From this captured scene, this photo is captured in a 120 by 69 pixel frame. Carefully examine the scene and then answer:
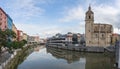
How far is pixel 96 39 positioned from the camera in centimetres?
9188

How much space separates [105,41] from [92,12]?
12.6 m

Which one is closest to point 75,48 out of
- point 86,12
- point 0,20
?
point 86,12

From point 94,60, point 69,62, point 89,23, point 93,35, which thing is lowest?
point 69,62

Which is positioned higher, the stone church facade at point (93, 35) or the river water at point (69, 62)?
the stone church facade at point (93, 35)

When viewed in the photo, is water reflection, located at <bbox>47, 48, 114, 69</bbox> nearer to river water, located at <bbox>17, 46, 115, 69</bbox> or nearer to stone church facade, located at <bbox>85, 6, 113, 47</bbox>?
river water, located at <bbox>17, 46, 115, 69</bbox>

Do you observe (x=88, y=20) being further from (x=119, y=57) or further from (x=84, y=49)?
(x=119, y=57)

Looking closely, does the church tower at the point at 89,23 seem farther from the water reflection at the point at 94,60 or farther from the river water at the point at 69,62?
the river water at the point at 69,62

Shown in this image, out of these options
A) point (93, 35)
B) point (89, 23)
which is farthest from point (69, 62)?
point (89, 23)

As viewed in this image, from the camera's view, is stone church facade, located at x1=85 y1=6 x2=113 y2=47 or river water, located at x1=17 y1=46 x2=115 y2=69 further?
stone church facade, located at x1=85 y1=6 x2=113 y2=47

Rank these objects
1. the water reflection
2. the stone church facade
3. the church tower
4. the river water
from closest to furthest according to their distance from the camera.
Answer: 1. the river water
2. the water reflection
3. the stone church facade
4. the church tower

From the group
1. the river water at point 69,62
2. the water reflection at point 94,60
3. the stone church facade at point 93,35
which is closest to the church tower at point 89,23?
the stone church facade at point 93,35

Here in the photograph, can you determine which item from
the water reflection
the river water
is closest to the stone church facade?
the water reflection

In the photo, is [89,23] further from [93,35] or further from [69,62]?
[69,62]

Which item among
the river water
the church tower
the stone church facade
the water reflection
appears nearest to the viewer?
the river water
